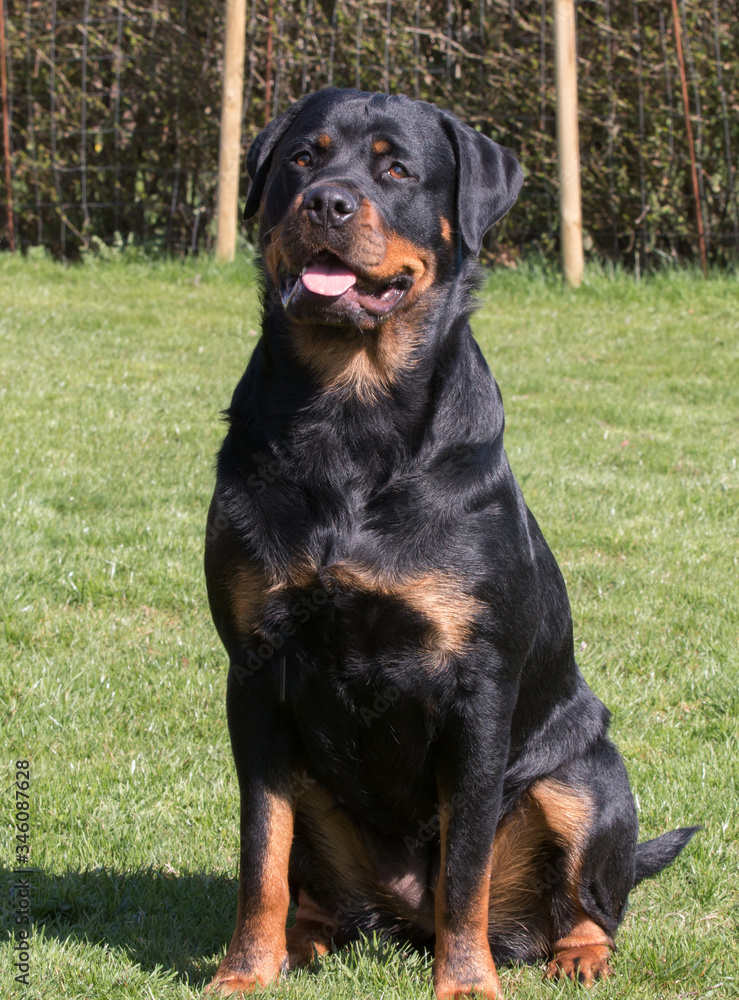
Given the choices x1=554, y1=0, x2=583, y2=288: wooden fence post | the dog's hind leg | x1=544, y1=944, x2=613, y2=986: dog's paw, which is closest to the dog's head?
the dog's hind leg

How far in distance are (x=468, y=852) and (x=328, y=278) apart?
4.86 ft

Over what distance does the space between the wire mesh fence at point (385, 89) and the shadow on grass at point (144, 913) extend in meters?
8.67

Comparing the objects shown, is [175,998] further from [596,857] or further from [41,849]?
[596,857]

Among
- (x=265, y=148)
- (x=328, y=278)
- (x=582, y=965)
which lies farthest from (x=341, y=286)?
(x=582, y=965)

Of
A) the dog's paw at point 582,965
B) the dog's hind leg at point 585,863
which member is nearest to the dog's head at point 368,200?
the dog's hind leg at point 585,863

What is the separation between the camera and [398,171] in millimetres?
3107

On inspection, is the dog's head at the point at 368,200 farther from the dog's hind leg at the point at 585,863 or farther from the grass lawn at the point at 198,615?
the grass lawn at the point at 198,615

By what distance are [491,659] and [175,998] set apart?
3.58 feet

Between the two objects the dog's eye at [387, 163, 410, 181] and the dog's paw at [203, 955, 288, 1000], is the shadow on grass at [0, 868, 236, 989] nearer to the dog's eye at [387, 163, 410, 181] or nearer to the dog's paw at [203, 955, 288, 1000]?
the dog's paw at [203, 955, 288, 1000]

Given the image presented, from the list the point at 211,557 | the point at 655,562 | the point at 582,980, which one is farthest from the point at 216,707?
the point at 655,562

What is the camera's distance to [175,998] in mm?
2621

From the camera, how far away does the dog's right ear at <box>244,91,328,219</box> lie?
11.1ft

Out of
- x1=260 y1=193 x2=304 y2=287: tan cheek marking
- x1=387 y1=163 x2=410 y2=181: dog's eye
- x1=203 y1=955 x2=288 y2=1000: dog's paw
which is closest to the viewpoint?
x1=203 y1=955 x2=288 y2=1000: dog's paw

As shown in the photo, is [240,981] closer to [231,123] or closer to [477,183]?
[477,183]
